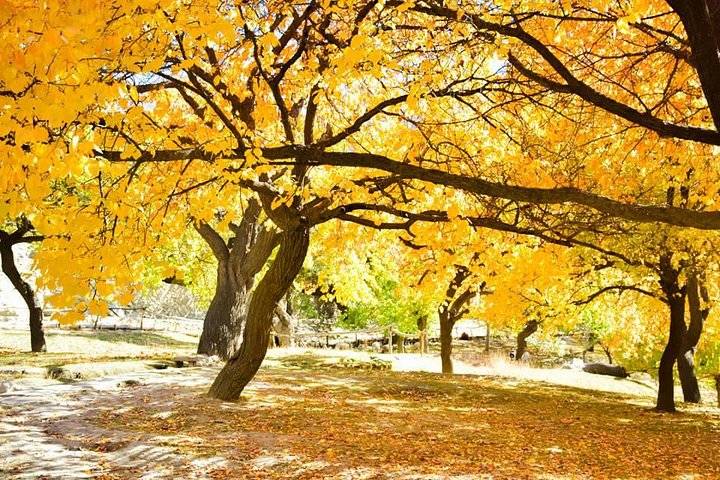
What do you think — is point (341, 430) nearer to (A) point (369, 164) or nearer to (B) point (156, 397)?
(B) point (156, 397)

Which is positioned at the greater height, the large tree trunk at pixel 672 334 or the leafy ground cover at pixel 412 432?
the large tree trunk at pixel 672 334

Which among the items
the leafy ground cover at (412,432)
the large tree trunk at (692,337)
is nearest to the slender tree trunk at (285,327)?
the leafy ground cover at (412,432)

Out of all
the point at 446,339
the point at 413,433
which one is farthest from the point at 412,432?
the point at 446,339

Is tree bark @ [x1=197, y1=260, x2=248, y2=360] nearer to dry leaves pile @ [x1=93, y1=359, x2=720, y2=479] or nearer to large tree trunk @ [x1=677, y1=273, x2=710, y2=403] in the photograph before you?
dry leaves pile @ [x1=93, y1=359, x2=720, y2=479]

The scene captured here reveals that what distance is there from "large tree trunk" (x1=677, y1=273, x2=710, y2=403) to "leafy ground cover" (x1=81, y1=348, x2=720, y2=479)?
139 centimetres

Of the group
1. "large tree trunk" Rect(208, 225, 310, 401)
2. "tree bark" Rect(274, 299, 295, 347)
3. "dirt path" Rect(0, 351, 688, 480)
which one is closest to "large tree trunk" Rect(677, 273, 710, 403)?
"large tree trunk" Rect(208, 225, 310, 401)

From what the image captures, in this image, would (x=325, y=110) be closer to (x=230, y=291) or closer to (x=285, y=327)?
(x=230, y=291)

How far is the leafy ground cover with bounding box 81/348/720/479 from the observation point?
697cm

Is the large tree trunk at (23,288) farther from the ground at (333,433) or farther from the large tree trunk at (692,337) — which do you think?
the large tree trunk at (692,337)

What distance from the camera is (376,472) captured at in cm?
664

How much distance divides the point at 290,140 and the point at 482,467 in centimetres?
519

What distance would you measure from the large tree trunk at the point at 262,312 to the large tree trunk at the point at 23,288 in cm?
1084

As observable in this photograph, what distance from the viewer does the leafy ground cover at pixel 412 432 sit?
697cm

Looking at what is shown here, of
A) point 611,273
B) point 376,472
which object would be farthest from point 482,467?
point 611,273
